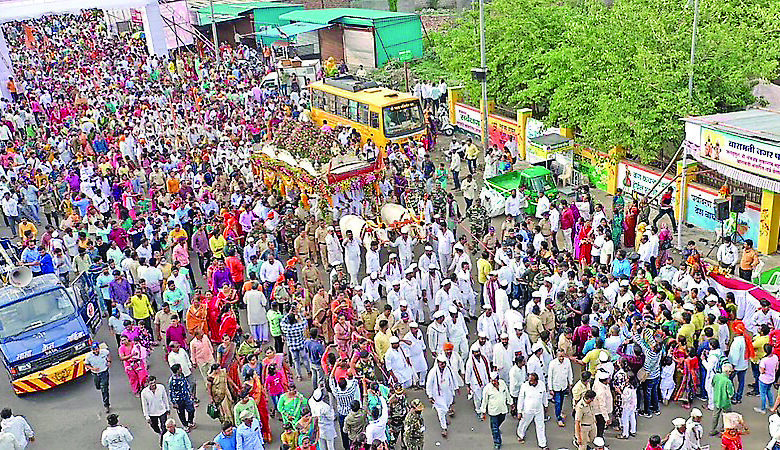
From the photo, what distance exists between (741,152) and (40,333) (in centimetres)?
1220

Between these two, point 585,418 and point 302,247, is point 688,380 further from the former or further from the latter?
point 302,247

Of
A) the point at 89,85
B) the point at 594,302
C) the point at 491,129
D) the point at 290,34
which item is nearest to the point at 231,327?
the point at 594,302

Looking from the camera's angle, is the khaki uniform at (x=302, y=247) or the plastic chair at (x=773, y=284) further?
the khaki uniform at (x=302, y=247)

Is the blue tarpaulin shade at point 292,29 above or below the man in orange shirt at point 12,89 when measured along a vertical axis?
above

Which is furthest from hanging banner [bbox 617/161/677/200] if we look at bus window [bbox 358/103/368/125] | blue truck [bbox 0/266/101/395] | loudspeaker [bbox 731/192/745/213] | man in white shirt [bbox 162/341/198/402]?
blue truck [bbox 0/266/101/395]

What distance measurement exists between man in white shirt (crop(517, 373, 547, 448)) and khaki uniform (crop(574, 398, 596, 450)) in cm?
53

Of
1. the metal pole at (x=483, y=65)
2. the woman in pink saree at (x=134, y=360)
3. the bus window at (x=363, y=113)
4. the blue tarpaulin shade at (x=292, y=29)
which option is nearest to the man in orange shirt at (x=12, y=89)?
the blue tarpaulin shade at (x=292, y=29)

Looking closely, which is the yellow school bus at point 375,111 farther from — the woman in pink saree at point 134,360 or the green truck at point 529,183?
the woman in pink saree at point 134,360

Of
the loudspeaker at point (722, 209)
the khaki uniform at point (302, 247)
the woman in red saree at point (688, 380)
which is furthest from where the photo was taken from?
the khaki uniform at point (302, 247)

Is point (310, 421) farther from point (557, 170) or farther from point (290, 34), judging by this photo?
point (290, 34)

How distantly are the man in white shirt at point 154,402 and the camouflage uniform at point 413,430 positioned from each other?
343 centimetres

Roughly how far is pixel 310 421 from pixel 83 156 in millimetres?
13950

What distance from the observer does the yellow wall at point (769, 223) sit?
15203 mm

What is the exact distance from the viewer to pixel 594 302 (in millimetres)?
12133
